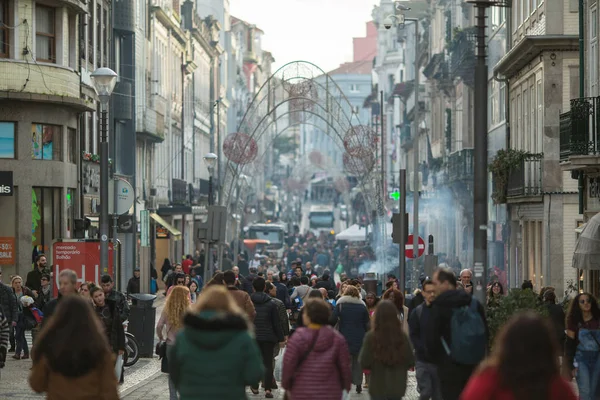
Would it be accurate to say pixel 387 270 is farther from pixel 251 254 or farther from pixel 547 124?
pixel 251 254

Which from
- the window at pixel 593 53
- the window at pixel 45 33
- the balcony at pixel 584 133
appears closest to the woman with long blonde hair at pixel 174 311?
the balcony at pixel 584 133

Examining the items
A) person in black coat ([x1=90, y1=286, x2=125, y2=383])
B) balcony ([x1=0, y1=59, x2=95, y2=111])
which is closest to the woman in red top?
person in black coat ([x1=90, y1=286, x2=125, y2=383])

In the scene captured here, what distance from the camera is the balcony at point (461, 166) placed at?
50.0m

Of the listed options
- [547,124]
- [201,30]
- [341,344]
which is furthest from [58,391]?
[201,30]

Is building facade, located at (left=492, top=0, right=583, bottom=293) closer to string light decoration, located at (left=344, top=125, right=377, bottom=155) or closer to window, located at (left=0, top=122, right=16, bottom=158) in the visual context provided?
window, located at (left=0, top=122, right=16, bottom=158)

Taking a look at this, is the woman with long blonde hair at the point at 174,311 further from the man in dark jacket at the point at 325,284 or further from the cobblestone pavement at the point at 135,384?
the man in dark jacket at the point at 325,284

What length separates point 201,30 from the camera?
87.8m

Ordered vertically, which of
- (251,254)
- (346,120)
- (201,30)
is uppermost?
(201,30)

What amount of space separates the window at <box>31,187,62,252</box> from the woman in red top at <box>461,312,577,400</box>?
31.8 meters

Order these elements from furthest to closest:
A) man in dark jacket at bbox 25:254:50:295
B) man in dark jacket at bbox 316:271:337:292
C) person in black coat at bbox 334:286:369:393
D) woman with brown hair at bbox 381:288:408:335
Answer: man in dark jacket at bbox 25:254:50:295
man in dark jacket at bbox 316:271:337:292
woman with brown hair at bbox 381:288:408:335
person in black coat at bbox 334:286:369:393

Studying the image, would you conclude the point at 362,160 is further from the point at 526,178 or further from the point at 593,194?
the point at 593,194

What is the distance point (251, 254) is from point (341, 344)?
79.8 m

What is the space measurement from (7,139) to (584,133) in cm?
1638

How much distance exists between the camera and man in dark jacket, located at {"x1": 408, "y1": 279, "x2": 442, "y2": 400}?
14.2 metres
